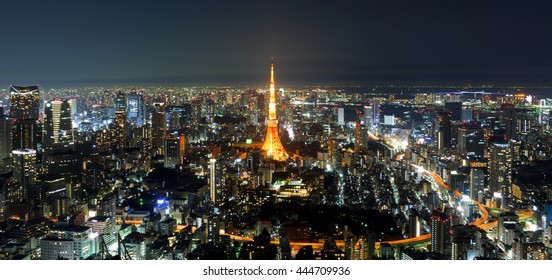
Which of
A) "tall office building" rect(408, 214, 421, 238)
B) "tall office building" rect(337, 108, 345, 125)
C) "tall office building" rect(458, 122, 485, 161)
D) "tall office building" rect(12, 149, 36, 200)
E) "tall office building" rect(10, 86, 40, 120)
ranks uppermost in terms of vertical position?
"tall office building" rect(10, 86, 40, 120)

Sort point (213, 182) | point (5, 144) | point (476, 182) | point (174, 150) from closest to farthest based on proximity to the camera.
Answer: point (5, 144), point (476, 182), point (213, 182), point (174, 150)

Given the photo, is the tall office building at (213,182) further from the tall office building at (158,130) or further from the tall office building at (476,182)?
the tall office building at (476,182)

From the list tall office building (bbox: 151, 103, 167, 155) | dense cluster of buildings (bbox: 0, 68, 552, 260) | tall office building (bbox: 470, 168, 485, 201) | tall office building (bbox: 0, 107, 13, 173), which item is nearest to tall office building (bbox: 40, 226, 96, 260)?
dense cluster of buildings (bbox: 0, 68, 552, 260)

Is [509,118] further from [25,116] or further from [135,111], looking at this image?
[25,116]

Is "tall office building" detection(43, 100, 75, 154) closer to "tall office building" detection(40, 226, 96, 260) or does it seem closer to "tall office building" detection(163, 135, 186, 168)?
"tall office building" detection(163, 135, 186, 168)

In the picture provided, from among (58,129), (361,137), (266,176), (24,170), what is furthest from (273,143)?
(24,170)

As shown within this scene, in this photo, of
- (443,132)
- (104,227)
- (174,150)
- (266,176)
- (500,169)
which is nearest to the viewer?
(104,227)
